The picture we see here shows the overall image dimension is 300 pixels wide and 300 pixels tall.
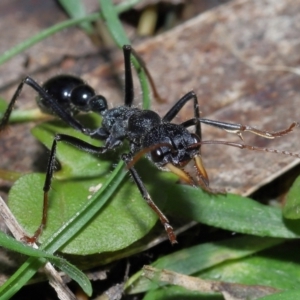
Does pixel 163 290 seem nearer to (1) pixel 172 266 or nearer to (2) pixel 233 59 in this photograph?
(1) pixel 172 266

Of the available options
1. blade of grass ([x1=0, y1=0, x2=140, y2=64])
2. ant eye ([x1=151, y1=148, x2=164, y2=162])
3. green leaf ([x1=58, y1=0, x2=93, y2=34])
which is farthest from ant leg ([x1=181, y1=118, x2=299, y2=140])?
green leaf ([x1=58, y1=0, x2=93, y2=34])

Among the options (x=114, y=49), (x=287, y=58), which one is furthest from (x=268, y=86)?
(x=114, y=49)

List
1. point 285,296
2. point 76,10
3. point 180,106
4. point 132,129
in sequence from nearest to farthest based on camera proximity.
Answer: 1. point 285,296
2. point 132,129
3. point 180,106
4. point 76,10

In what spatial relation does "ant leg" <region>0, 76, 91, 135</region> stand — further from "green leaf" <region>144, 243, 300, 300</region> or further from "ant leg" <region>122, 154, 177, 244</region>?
"green leaf" <region>144, 243, 300, 300</region>

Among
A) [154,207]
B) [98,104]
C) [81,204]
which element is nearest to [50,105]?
[98,104]

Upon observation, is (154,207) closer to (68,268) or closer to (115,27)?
(68,268)

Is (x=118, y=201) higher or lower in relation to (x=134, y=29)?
lower
